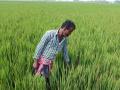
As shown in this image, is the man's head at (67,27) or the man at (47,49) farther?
the man at (47,49)

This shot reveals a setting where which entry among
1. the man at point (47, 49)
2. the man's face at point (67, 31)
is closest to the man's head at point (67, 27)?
the man's face at point (67, 31)

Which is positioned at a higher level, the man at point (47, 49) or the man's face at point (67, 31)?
the man's face at point (67, 31)

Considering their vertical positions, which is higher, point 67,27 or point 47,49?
point 67,27

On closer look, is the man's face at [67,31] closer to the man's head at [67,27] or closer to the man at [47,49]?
the man's head at [67,27]

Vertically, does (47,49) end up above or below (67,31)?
below

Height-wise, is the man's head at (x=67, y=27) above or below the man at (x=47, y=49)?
above

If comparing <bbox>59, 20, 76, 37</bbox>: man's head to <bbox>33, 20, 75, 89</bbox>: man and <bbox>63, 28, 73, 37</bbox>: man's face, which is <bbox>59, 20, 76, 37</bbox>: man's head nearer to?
<bbox>63, 28, 73, 37</bbox>: man's face

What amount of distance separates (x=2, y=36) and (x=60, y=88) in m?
3.43

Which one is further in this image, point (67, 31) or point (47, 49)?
point (47, 49)

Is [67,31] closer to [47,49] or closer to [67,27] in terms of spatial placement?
[67,27]

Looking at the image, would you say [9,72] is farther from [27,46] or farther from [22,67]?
[27,46]

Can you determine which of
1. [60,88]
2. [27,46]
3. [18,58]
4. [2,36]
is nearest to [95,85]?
[60,88]

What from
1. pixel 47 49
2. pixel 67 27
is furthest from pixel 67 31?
pixel 47 49

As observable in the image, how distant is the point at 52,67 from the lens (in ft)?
12.4
